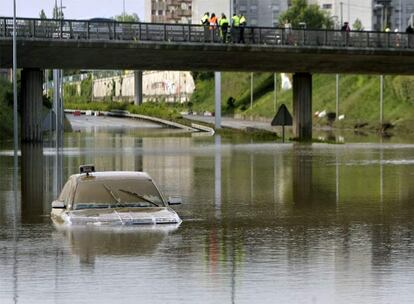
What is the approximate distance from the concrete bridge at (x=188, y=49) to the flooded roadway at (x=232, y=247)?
2689 centimetres

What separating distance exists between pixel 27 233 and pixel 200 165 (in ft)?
77.8

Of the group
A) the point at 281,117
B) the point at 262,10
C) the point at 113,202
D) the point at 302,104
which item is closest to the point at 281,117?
the point at 281,117

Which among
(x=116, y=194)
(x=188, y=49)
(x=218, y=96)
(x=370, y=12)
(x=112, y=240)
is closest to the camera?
(x=112, y=240)

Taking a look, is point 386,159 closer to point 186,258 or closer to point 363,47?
point 363,47

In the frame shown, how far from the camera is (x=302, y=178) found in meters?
35.7

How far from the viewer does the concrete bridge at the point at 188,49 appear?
6209 cm

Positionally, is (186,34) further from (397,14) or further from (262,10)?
(262,10)

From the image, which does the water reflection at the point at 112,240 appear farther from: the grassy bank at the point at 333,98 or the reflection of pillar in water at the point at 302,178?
the grassy bank at the point at 333,98

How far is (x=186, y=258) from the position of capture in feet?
53.8

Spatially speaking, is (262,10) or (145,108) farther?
(262,10)

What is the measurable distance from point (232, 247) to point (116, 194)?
107 inches

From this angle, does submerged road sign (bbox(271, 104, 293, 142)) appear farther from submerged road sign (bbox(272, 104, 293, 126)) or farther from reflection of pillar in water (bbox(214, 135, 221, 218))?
reflection of pillar in water (bbox(214, 135, 221, 218))

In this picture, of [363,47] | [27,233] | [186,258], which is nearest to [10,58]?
[363,47]

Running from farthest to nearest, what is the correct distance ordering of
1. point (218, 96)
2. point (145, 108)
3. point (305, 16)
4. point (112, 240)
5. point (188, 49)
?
point (305, 16) < point (145, 108) < point (218, 96) < point (188, 49) < point (112, 240)
